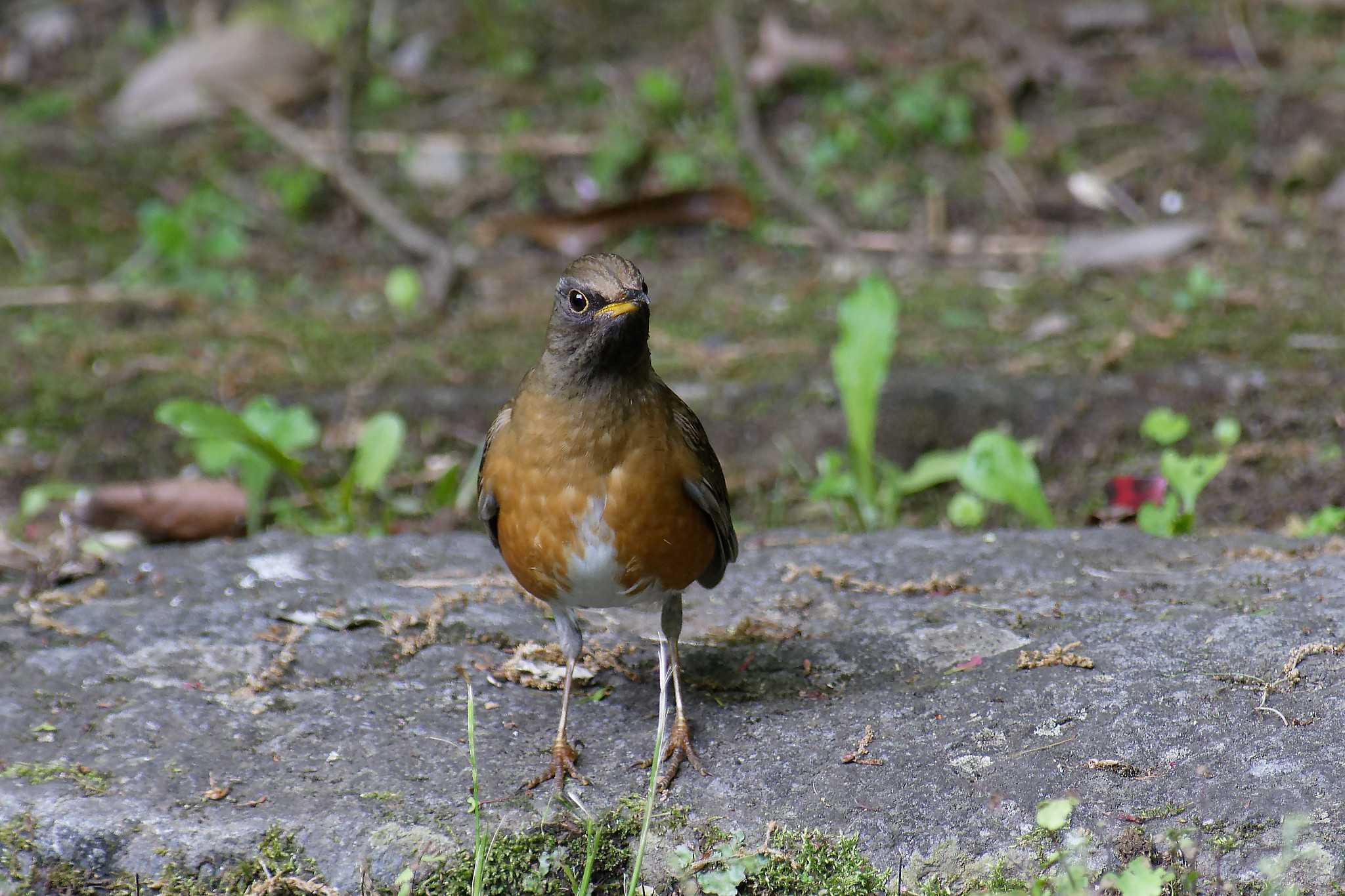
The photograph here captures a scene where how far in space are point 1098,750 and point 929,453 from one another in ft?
9.50

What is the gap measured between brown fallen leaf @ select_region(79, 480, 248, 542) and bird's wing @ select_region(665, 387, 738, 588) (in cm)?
256

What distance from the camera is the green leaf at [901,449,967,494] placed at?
5363 millimetres

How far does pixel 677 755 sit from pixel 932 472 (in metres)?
2.48

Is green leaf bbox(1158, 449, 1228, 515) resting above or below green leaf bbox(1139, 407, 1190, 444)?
above

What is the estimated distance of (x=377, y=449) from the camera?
527 cm

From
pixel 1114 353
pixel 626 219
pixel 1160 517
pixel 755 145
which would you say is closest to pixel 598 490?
pixel 1160 517

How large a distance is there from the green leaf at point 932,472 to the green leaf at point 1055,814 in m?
2.51

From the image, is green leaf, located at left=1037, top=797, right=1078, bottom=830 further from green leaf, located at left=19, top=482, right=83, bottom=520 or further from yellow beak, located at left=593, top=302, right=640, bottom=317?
green leaf, located at left=19, top=482, right=83, bottom=520

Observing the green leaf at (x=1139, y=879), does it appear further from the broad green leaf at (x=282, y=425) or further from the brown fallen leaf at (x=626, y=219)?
the brown fallen leaf at (x=626, y=219)

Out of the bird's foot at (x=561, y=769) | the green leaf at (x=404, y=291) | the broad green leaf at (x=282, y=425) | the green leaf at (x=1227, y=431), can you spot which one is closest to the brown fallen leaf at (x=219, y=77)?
the green leaf at (x=404, y=291)

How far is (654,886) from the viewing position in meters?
2.89

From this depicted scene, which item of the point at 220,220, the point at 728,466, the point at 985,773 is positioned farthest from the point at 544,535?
the point at 220,220

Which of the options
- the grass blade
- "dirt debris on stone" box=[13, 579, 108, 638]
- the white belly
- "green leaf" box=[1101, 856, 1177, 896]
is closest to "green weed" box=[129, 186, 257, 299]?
"dirt debris on stone" box=[13, 579, 108, 638]

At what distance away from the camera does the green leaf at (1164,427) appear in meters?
4.98
